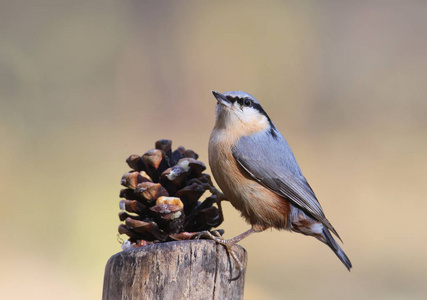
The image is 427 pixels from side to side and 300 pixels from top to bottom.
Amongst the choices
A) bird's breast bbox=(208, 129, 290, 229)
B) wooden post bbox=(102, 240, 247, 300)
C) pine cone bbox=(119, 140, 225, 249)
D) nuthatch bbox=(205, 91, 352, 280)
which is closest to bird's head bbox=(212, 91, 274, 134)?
nuthatch bbox=(205, 91, 352, 280)

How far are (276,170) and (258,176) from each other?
0.07m

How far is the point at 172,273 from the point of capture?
1065 millimetres

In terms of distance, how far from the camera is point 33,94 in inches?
100

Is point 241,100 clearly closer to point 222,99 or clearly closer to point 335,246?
point 222,99

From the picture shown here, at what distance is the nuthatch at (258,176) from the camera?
4.88 ft

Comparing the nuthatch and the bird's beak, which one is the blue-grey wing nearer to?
the nuthatch

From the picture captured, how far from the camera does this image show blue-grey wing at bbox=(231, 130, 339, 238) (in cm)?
151

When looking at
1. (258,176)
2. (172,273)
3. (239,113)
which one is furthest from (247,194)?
(172,273)

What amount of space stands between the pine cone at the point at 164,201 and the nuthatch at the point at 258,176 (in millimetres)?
198

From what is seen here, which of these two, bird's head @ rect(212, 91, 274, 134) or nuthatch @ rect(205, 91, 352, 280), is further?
bird's head @ rect(212, 91, 274, 134)

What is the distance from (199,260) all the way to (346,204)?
1448mm

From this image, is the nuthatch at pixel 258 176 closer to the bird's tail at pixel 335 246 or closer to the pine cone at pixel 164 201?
the bird's tail at pixel 335 246

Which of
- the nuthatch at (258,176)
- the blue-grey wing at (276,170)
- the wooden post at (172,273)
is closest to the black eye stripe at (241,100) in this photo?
the nuthatch at (258,176)

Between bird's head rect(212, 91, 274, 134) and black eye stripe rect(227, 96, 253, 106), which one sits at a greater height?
black eye stripe rect(227, 96, 253, 106)
